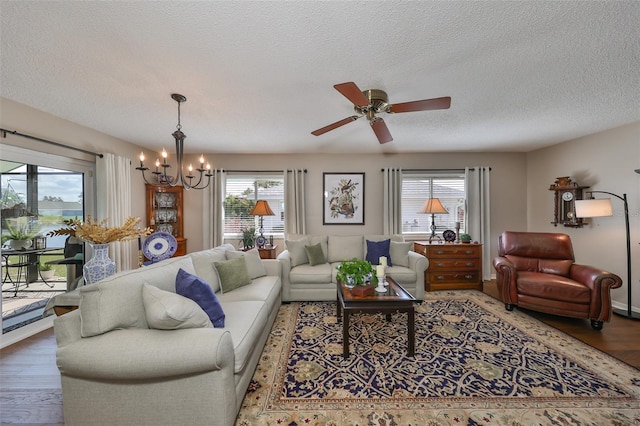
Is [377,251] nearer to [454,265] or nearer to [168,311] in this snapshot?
[454,265]

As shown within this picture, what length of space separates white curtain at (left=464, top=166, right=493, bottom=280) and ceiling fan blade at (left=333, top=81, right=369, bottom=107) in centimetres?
394

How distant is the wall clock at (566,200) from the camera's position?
154 inches

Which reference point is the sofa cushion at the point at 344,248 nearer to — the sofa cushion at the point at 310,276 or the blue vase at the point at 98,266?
the sofa cushion at the point at 310,276

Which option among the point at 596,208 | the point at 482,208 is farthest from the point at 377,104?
the point at 482,208

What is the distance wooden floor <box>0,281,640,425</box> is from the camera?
171 centimetres

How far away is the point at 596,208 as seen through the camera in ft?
10.7

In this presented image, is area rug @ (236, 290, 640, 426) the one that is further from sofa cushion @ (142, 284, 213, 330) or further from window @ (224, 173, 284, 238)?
window @ (224, 173, 284, 238)

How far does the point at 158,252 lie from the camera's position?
2.43 m

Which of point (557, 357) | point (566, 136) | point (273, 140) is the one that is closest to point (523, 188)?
point (566, 136)

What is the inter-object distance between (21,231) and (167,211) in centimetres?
198

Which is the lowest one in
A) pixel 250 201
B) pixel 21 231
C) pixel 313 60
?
pixel 21 231

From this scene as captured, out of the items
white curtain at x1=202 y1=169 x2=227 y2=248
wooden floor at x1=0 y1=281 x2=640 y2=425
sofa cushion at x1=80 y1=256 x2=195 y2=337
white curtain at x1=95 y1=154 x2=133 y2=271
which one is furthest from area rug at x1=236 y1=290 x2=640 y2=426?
white curtain at x1=95 y1=154 x2=133 y2=271

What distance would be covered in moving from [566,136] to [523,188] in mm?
1354

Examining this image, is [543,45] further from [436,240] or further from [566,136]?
[436,240]
